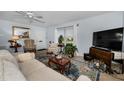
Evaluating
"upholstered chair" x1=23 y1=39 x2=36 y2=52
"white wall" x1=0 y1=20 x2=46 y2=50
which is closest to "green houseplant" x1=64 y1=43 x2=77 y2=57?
"white wall" x1=0 y1=20 x2=46 y2=50

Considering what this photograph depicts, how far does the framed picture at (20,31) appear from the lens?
79.3 inches

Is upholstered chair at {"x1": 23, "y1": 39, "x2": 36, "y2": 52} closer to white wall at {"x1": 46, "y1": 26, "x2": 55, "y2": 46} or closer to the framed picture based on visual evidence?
the framed picture

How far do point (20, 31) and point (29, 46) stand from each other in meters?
0.51

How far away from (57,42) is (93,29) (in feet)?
3.50

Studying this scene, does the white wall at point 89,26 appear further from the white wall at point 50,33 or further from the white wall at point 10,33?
the white wall at point 10,33

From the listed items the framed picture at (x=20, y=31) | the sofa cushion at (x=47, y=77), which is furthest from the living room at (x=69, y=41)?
the sofa cushion at (x=47, y=77)

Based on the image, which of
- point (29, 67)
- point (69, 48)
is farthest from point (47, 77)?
point (69, 48)

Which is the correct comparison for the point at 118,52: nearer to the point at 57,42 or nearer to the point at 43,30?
the point at 57,42

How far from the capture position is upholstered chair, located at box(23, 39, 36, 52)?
2221mm

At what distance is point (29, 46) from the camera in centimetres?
245

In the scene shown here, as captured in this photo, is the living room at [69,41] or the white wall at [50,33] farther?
the white wall at [50,33]

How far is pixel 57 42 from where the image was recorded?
8.71 ft

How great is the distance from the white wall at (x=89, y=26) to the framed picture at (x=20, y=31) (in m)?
0.67

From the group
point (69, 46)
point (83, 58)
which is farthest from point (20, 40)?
point (83, 58)
